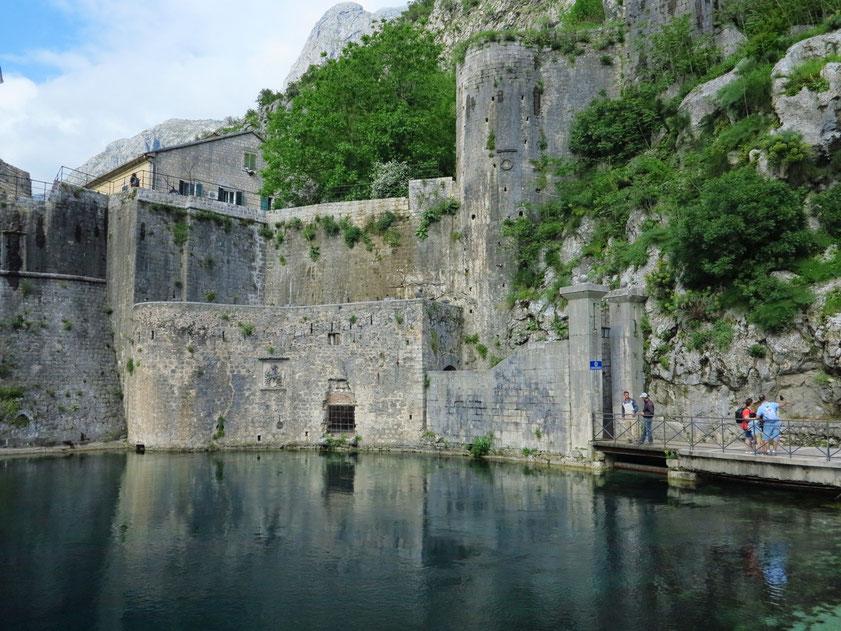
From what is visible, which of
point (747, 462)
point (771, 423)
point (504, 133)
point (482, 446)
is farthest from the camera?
point (504, 133)

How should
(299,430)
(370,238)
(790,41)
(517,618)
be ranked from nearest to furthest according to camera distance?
(517,618), (790,41), (299,430), (370,238)

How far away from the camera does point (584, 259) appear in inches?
1022

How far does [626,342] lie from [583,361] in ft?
5.17

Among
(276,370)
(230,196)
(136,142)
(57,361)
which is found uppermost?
(136,142)

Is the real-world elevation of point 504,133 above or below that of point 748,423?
above

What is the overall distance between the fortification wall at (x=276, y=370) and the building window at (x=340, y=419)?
0.22m

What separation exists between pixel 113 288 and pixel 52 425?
6.10m

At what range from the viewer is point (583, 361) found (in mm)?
20391

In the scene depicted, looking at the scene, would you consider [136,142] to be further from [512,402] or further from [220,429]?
[512,402]

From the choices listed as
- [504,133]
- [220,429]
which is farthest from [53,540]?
[504,133]

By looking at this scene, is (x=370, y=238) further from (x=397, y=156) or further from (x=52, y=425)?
(x=52, y=425)

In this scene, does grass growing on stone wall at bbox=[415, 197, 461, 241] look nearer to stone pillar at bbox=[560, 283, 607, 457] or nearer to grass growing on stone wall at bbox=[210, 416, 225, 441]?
stone pillar at bbox=[560, 283, 607, 457]

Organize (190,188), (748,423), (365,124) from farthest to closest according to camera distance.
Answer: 1. (365,124)
2. (190,188)
3. (748,423)

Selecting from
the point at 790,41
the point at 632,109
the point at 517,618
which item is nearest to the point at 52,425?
the point at 517,618
